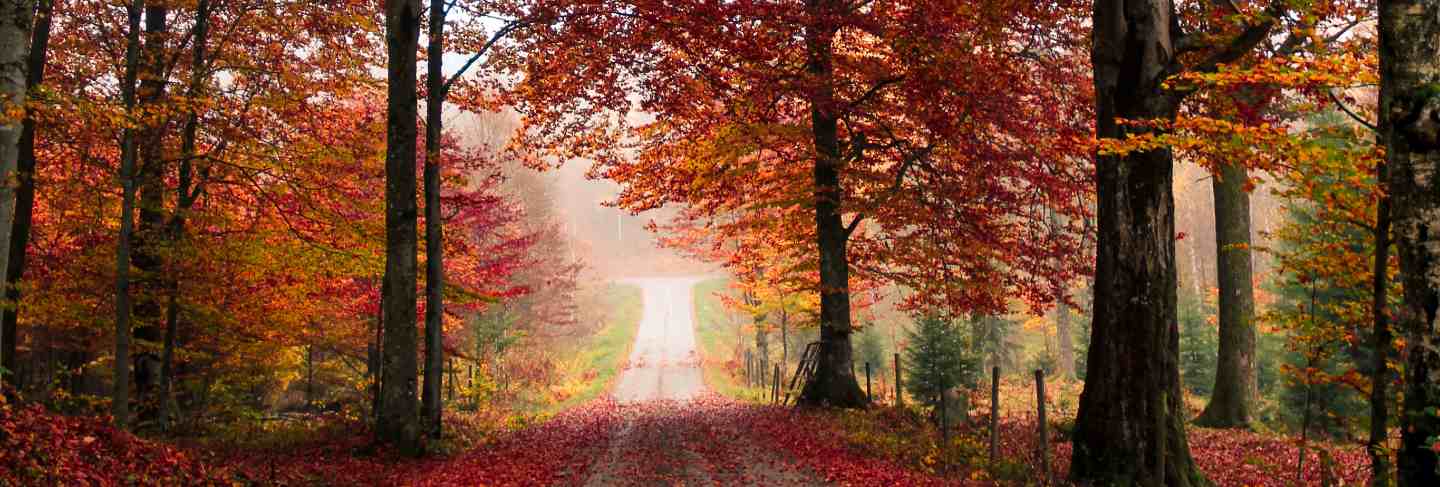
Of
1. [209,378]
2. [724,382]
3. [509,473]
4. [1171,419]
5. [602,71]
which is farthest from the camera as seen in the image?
[724,382]

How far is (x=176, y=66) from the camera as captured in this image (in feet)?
44.8

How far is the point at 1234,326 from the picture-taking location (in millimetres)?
14977

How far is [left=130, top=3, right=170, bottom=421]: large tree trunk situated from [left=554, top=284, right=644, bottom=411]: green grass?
1110 centimetres

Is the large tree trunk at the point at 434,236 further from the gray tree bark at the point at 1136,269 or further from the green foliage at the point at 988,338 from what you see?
the green foliage at the point at 988,338

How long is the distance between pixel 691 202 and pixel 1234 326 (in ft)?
34.5

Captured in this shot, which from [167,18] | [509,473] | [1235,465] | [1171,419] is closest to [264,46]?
[167,18]

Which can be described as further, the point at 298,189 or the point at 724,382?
the point at 724,382

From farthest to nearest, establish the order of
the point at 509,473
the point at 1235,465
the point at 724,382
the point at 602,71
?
the point at 724,382 < the point at 602,71 < the point at 1235,465 < the point at 509,473

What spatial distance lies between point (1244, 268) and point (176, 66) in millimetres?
19283

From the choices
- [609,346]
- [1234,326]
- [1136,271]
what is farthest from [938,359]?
[609,346]

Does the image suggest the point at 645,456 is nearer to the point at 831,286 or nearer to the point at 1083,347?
the point at 831,286

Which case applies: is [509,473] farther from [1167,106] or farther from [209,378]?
[209,378]

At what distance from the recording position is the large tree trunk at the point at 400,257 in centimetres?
1169

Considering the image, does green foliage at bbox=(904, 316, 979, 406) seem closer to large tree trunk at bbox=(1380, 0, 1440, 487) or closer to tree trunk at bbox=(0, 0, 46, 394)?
large tree trunk at bbox=(1380, 0, 1440, 487)
